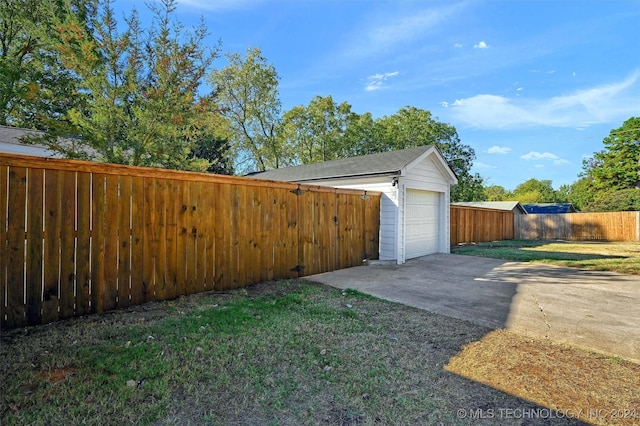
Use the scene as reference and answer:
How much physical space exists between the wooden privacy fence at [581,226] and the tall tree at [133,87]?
66.2 feet

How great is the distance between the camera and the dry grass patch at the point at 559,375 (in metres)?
2.08

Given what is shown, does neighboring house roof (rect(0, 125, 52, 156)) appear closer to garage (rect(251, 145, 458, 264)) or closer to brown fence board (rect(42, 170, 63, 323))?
brown fence board (rect(42, 170, 63, 323))

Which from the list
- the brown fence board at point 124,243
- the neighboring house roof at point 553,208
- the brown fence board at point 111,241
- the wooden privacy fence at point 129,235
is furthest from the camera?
the neighboring house roof at point 553,208

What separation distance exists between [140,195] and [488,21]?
414 inches

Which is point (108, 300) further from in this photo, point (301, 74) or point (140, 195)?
point (301, 74)

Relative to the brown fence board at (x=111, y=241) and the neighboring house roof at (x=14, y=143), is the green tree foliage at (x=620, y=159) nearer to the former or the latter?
the brown fence board at (x=111, y=241)

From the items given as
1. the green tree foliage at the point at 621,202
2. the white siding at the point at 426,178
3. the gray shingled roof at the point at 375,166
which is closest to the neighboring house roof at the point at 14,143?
the gray shingled roof at the point at 375,166

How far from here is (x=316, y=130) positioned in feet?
83.4

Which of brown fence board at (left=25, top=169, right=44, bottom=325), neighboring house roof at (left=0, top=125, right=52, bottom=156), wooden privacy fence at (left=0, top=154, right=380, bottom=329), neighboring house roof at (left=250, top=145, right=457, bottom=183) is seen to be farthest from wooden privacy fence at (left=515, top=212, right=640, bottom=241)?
neighboring house roof at (left=0, top=125, right=52, bottom=156)

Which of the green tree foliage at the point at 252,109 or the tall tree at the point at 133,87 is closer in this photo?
the tall tree at the point at 133,87

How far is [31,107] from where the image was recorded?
21.6 feet

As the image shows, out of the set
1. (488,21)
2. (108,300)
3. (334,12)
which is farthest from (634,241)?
(108,300)

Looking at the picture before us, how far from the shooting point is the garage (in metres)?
8.14

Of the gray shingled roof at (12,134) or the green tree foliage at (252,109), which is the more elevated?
the green tree foliage at (252,109)
